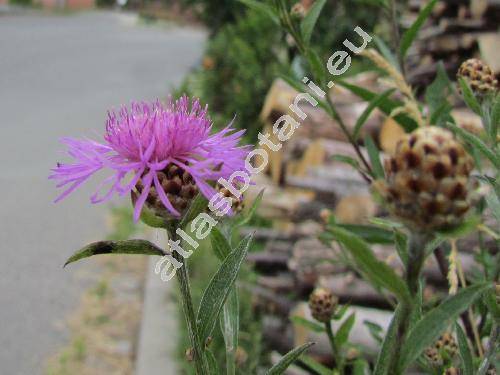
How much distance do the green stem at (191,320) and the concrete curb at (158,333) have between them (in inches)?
65.3

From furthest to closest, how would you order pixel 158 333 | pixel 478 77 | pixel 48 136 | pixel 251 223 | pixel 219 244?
1. pixel 48 136
2. pixel 251 223
3. pixel 158 333
4. pixel 478 77
5. pixel 219 244

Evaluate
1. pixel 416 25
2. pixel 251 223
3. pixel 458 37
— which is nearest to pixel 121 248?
pixel 416 25

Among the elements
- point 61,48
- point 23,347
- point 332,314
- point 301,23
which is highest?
point 301,23

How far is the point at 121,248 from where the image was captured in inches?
22.6

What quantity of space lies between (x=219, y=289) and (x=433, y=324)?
202mm

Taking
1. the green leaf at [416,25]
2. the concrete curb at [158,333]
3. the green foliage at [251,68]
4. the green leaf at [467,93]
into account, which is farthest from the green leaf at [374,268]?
the green foliage at [251,68]

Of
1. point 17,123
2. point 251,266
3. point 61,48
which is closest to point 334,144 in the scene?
point 251,266

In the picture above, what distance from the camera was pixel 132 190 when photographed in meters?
0.59

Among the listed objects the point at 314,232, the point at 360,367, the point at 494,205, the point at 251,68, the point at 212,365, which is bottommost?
the point at 251,68

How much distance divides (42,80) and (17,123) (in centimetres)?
243

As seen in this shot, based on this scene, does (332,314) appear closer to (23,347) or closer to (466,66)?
(466,66)

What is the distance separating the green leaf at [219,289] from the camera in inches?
23.5

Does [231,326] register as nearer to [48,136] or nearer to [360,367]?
[360,367]

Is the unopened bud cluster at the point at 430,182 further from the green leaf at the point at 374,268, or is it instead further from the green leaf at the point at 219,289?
the green leaf at the point at 219,289
